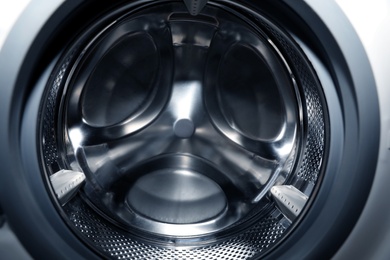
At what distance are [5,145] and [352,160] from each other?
0.45 metres

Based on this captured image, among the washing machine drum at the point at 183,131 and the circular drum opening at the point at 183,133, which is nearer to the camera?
the washing machine drum at the point at 183,131

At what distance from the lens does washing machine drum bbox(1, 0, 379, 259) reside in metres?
0.65

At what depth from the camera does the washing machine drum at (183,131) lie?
0.65 metres

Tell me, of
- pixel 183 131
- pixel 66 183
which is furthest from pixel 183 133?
pixel 66 183

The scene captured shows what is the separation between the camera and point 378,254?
2.37 feet

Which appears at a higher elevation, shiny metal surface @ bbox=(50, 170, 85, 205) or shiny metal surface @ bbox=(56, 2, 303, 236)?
shiny metal surface @ bbox=(56, 2, 303, 236)

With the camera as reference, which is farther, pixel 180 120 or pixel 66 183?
pixel 180 120

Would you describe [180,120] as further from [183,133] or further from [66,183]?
[66,183]

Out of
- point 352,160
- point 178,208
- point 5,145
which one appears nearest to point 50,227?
point 5,145

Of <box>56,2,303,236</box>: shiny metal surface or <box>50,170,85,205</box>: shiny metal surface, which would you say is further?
<box>56,2,303,236</box>: shiny metal surface

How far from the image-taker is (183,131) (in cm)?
100

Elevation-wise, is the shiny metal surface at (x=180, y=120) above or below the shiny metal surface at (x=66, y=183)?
above

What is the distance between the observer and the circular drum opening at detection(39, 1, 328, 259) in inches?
32.4

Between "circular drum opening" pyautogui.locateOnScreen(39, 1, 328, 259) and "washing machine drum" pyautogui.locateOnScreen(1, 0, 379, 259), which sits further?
"circular drum opening" pyautogui.locateOnScreen(39, 1, 328, 259)
